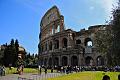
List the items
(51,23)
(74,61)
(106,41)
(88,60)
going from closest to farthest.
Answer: (106,41) → (88,60) → (74,61) → (51,23)

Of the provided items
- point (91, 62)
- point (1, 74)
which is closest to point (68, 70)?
point (1, 74)

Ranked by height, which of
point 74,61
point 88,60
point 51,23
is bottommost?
point 74,61

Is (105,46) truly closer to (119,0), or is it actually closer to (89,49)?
(119,0)

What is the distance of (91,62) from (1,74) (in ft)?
135

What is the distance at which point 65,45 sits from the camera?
8450cm

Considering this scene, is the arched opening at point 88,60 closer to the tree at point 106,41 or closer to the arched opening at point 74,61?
the arched opening at point 74,61

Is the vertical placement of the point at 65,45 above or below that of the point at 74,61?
above

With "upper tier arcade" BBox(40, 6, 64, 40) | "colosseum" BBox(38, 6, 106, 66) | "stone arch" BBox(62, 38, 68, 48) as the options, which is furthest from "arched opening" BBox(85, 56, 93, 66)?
"upper tier arcade" BBox(40, 6, 64, 40)

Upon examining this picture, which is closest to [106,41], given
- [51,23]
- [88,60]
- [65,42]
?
[88,60]

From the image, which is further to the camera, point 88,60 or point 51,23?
point 51,23

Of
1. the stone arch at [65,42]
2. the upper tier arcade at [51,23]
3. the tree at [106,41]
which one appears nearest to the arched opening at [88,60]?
the stone arch at [65,42]

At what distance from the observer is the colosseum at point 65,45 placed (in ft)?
253

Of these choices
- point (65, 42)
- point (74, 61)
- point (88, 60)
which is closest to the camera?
point (88, 60)

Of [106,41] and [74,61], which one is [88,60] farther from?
[106,41]
